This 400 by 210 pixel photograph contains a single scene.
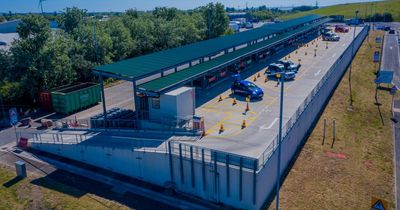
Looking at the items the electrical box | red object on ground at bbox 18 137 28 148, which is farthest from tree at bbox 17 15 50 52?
the electrical box

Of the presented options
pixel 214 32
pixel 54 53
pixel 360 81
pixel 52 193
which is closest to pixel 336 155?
pixel 52 193

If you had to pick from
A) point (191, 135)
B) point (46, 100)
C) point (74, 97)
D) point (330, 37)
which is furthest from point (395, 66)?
point (46, 100)

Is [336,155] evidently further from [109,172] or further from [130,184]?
[109,172]

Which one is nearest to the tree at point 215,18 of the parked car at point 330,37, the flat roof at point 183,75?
the parked car at point 330,37

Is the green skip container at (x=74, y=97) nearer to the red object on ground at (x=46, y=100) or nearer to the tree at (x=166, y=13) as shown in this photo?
the red object on ground at (x=46, y=100)

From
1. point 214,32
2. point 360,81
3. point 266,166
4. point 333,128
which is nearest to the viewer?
point 266,166

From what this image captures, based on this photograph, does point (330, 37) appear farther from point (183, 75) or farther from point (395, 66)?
point (183, 75)
